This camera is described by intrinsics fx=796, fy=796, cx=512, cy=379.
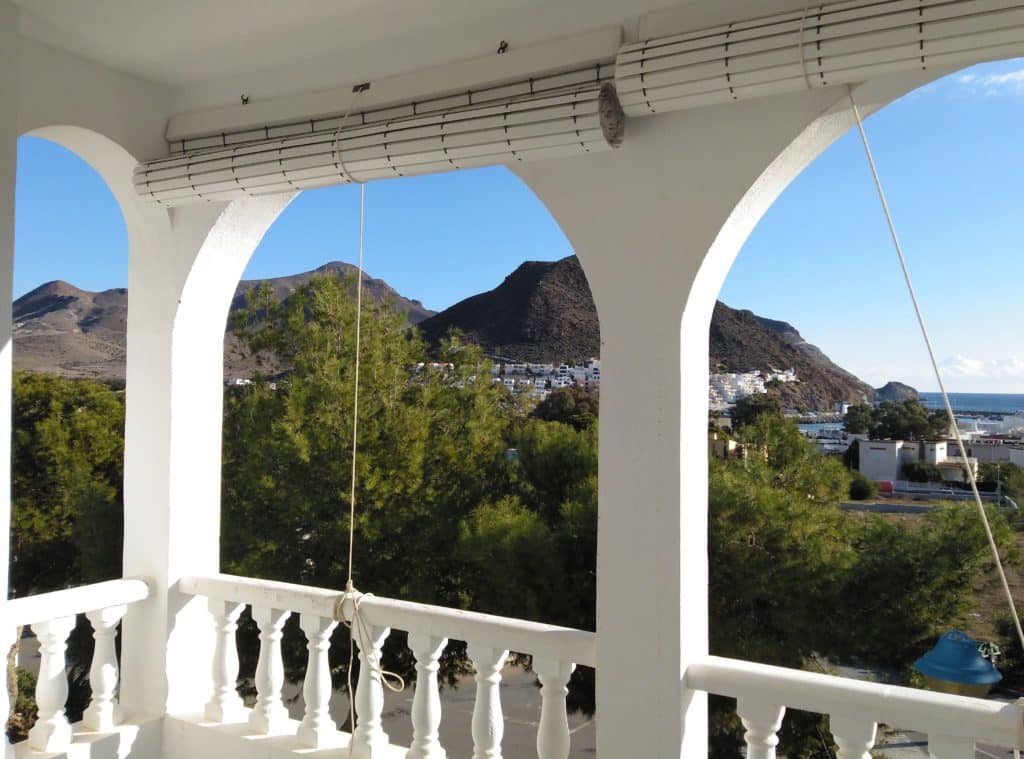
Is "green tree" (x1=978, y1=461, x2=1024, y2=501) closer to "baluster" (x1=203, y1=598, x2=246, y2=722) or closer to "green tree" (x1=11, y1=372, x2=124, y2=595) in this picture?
"baluster" (x1=203, y1=598, x2=246, y2=722)

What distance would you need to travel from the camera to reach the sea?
8.60 meters

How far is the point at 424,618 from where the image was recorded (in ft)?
7.62

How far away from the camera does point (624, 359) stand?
1971 mm

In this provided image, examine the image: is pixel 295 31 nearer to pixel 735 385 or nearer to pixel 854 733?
pixel 854 733

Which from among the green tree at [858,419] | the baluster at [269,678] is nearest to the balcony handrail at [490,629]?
the baluster at [269,678]

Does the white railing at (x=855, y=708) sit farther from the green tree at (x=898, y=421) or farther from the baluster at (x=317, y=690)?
the green tree at (x=898, y=421)

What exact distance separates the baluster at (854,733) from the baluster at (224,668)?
1870 millimetres

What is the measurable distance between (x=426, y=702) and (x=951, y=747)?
134 centimetres

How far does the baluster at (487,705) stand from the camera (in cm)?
220

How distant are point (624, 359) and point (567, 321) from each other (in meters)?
9.40

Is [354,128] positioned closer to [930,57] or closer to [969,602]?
[930,57]

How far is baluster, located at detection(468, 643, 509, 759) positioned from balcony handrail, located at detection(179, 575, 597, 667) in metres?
0.03

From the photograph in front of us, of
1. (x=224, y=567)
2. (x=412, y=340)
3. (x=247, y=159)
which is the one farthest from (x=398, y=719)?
(x=247, y=159)

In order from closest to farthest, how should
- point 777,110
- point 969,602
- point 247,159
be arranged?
1. point 777,110
2. point 247,159
3. point 969,602
